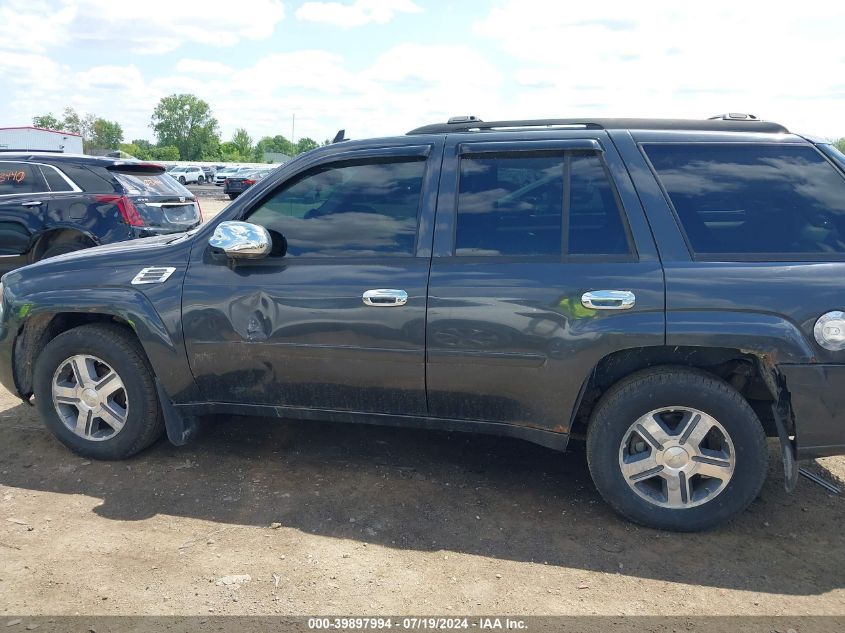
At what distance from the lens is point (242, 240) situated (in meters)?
3.82

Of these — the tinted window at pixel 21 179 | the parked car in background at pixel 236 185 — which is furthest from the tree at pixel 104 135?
the tinted window at pixel 21 179

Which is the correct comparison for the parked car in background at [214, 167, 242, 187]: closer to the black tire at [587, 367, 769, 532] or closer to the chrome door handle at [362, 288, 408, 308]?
the chrome door handle at [362, 288, 408, 308]

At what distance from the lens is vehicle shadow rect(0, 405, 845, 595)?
3.35 meters

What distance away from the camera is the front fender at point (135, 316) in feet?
13.3

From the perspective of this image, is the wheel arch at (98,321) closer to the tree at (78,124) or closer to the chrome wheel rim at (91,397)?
the chrome wheel rim at (91,397)

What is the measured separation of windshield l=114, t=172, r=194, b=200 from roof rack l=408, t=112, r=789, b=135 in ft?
19.1

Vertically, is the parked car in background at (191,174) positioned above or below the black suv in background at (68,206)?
below

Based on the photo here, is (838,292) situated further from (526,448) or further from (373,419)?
(373,419)

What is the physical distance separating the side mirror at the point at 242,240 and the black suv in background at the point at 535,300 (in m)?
0.01

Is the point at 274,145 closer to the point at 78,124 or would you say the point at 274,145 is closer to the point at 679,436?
the point at 78,124

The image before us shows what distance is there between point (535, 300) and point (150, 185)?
22.8ft

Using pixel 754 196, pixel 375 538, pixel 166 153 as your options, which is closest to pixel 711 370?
pixel 754 196

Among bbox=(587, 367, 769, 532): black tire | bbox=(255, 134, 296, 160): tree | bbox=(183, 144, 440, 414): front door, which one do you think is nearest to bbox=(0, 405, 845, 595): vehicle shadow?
bbox=(587, 367, 769, 532): black tire

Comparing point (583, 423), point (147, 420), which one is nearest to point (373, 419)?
point (583, 423)
